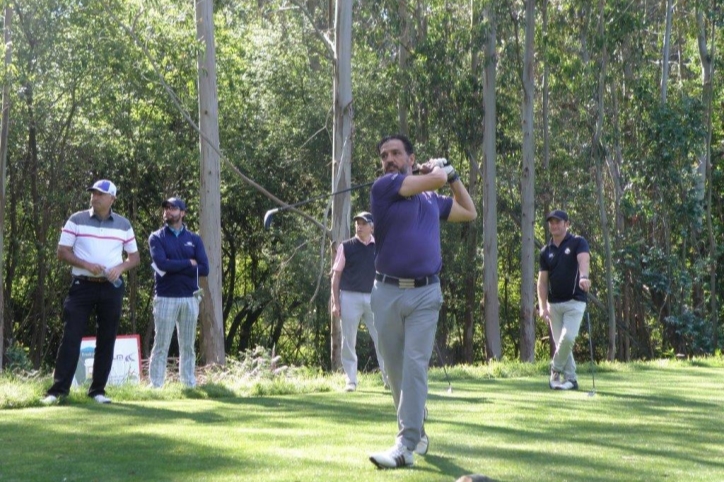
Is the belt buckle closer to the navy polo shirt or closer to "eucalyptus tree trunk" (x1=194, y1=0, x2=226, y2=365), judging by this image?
the navy polo shirt

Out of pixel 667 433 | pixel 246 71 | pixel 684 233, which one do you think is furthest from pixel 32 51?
pixel 667 433

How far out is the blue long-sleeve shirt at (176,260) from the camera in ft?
39.3

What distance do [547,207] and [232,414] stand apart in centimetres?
2433

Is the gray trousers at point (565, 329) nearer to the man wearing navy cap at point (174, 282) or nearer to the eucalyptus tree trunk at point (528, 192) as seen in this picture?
the man wearing navy cap at point (174, 282)

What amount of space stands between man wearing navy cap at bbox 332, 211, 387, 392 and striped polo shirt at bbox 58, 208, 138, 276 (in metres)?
2.62

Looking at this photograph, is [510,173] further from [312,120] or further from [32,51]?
[32,51]

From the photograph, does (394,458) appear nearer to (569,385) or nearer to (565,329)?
(565,329)

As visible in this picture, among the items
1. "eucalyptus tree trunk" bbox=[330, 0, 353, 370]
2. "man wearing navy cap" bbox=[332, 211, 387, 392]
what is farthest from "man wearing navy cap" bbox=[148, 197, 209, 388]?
"eucalyptus tree trunk" bbox=[330, 0, 353, 370]

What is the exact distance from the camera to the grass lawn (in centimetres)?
703

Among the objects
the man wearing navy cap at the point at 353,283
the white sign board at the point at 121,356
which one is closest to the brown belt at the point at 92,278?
the man wearing navy cap at the point at 353,283

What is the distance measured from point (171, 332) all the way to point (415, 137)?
70.2 feet

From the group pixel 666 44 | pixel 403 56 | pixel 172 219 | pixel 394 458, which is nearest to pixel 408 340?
pixel 394 458

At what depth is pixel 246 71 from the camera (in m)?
33.7

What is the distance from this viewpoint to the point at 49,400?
10648 millimetres
